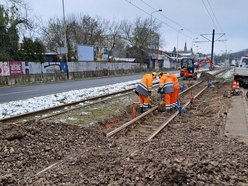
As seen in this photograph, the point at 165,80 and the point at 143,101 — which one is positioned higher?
the point at 165,80

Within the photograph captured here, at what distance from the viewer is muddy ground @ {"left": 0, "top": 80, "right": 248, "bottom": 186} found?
4.31 meters

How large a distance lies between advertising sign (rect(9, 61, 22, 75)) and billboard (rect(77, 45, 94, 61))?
1436 centimetres

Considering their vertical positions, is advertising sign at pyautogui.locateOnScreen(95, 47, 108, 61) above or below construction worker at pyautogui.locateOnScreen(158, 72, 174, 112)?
above

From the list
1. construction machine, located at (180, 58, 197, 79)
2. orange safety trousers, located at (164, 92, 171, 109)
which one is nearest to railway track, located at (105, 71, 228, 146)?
orange safety trousers, located at (164, 92, 171, 109)

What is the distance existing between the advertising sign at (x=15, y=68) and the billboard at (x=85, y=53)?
47.1 ft

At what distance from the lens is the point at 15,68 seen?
32469 mm

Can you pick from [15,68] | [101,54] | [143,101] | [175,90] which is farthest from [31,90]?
[101,54]

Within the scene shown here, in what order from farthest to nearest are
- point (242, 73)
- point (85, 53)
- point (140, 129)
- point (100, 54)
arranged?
point (100, 54) → point (85, 53) → point (242, 73) → point (140, 129)

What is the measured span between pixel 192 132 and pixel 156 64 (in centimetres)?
7508

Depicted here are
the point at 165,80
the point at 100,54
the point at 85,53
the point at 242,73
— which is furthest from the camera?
the point at 100,54

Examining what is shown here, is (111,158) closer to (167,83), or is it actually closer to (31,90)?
(167,83)

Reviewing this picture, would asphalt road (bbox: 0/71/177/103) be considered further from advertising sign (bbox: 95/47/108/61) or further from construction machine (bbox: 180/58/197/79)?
advertising sign (bbox: 95/47/108/61)

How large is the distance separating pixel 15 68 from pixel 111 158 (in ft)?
96.4

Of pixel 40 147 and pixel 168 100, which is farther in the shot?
pixel 168 100
